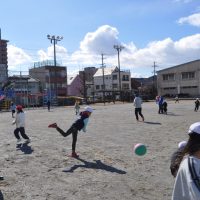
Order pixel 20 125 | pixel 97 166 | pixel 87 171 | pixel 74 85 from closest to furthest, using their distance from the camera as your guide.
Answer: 1. pixel 87 171
2. pixel 97 166
3. pixel 20 125
4. pixel 74 85

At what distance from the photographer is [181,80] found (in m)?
102

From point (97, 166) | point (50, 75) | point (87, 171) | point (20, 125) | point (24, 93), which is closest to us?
point (87, 171)

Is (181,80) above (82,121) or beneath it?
above

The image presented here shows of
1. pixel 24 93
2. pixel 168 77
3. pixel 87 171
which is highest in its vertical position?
pixel 168 77

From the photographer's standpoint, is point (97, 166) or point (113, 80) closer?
point (97, 166)

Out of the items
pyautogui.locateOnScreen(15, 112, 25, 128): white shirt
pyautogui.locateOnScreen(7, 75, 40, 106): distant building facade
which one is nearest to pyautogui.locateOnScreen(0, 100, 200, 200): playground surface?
pyautogui.locateOnScreen(15, 112, 25, 128): white shirt

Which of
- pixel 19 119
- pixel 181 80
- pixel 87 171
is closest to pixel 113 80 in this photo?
pixel 181 80

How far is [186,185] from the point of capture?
292 cm

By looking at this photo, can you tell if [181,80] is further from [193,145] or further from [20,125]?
[193,145]

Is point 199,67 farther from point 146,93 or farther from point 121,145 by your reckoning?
point 121,145

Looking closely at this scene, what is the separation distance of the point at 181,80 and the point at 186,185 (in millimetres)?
100926

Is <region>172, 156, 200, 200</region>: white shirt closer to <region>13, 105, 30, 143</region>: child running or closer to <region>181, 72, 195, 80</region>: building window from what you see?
<region>13, 105, 30, 143</region>: child running

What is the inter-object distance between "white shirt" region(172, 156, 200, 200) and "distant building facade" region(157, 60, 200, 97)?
317ft

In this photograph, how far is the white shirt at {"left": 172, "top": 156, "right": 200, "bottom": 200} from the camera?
286 centimetres
